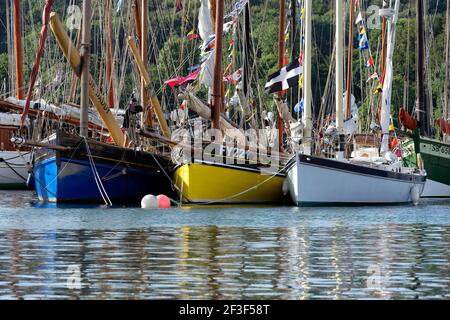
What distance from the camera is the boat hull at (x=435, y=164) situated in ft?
196

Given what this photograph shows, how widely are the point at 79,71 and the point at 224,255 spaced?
22938mm

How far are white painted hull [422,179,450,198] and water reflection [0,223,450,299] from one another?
2404cm

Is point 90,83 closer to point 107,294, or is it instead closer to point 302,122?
point 302,122

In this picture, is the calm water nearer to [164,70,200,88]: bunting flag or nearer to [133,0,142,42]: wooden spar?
[164,70,200,88]: bunting flag

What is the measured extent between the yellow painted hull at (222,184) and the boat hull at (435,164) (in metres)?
11.5

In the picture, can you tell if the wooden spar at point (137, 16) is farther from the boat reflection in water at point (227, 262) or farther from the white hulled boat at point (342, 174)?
the boat reflection in water at point (227, 262)

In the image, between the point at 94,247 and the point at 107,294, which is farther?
the point at 94,247

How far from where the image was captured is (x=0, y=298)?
71.6 feet

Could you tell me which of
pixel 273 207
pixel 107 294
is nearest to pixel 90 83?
pixel 273 207

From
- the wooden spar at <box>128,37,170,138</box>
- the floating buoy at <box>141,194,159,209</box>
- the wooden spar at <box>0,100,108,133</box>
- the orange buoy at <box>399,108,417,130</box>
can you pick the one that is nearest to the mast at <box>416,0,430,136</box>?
the orange buoy at <box>399,108,417,130</box>

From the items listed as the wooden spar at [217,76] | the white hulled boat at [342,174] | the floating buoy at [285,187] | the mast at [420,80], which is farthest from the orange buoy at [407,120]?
the wooden spar at [217,76]

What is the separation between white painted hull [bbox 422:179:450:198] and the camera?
60.8 m

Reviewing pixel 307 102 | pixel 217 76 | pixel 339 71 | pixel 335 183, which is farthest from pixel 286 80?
pixel 335 183
